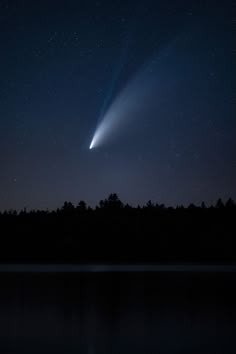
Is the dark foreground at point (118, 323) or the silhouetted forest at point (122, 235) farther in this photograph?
the silhouetted forest at point (122, 235)

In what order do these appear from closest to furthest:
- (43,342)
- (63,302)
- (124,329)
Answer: (43,342)
(124,329)
(63,302)

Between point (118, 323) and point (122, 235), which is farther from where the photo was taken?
point (122, 235)

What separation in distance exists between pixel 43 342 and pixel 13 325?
3.54m

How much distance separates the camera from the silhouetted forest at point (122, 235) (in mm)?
135875

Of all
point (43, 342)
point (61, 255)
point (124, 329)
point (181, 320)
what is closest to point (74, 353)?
point (43, 342)

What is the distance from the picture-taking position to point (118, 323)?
19859 mm

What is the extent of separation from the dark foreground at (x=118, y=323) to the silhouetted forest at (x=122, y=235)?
330ft

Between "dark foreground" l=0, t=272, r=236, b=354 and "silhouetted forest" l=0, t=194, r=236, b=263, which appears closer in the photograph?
"dark foreground" l=0, t=272, r=236, b=354

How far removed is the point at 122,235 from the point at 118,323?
401 ft

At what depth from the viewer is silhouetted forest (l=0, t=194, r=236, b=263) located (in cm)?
13588

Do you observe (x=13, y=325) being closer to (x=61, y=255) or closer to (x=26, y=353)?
(x=26, y=353)

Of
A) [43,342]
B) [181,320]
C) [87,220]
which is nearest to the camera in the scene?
[43,342]

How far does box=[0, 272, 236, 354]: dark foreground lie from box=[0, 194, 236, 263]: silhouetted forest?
101 meters

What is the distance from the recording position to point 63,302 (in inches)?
1075
